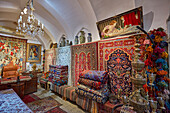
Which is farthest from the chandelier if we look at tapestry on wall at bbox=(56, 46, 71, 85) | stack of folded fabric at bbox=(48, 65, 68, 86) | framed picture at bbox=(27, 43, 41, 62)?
framed picture at bbox=(27, 43, 41, 62)

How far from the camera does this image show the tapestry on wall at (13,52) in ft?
17.5

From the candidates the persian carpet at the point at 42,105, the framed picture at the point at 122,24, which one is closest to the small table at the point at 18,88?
the persian carpet at the point at 42,105

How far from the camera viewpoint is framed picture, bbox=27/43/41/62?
6.70m

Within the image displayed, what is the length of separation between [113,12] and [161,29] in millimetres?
1591

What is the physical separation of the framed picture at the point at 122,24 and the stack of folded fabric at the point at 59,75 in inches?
114

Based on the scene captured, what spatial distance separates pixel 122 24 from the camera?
270cm

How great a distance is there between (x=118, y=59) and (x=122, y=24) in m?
1.23

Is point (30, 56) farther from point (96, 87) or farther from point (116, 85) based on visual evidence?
point (116, 85)

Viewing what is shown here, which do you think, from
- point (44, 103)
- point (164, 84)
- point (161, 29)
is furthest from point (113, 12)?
point (44, 103)

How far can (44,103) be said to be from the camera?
3.42m

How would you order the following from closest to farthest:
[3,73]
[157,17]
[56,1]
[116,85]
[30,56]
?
1. [157,17]
2. [116,85]
3. [56,1]
4. [3,73]
5. [30,56]

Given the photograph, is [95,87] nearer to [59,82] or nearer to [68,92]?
[68,92]

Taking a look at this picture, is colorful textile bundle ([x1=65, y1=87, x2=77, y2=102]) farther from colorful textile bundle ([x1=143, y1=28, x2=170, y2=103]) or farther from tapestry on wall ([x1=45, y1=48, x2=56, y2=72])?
tapestry on wall ([x1=45, y1=48, x2=56, y2=72])

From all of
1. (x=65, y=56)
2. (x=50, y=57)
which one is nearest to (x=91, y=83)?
(x=65, y=56)
